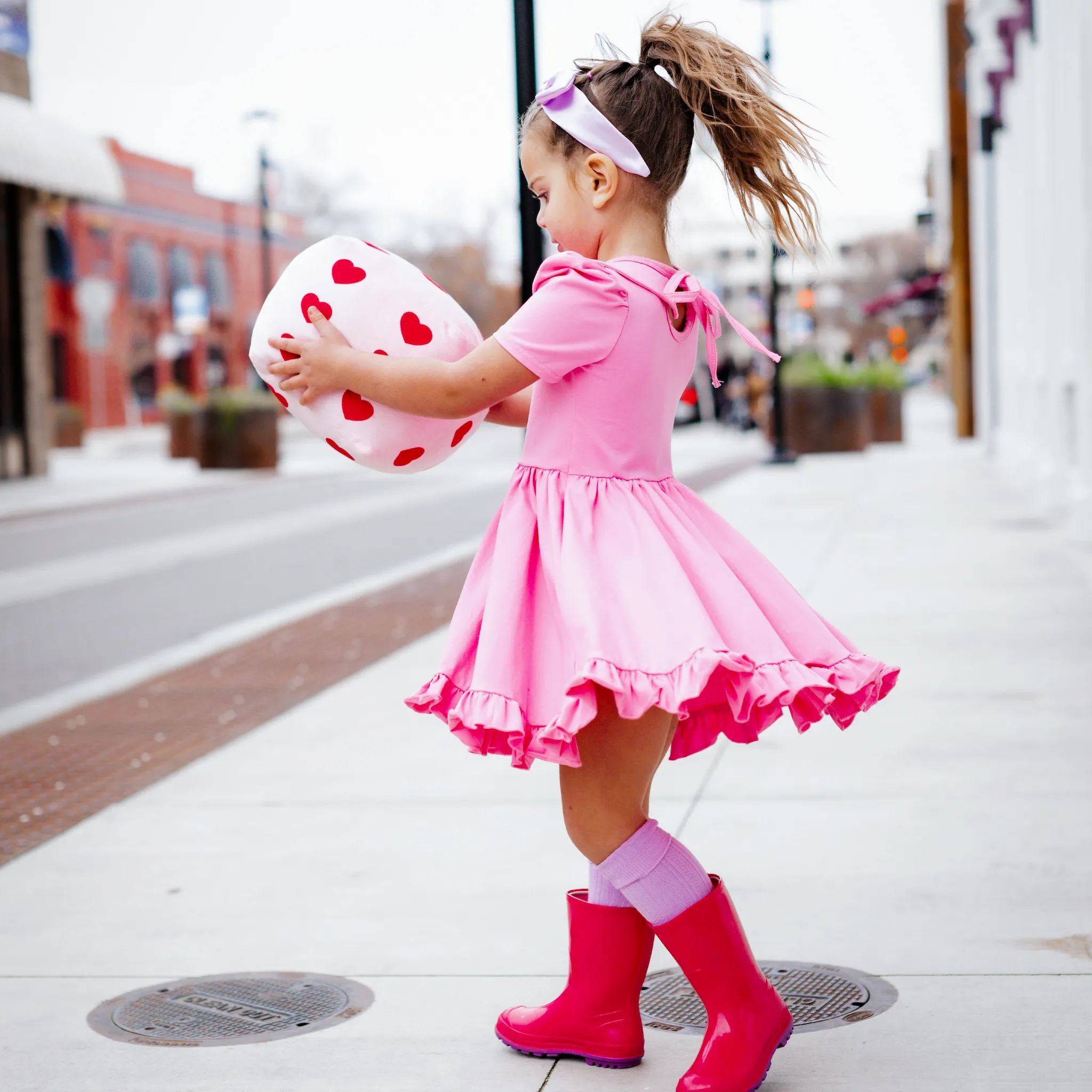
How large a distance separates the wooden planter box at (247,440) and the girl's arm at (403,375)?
983 inches

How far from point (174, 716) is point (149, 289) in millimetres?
57800

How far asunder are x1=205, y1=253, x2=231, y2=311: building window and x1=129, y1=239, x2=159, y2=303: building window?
185 inches

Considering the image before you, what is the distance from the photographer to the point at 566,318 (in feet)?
9.04

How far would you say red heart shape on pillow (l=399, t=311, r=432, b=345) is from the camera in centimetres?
297

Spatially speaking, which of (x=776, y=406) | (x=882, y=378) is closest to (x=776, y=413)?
(x=776, y=406)

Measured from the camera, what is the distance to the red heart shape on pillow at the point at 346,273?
2961 mm

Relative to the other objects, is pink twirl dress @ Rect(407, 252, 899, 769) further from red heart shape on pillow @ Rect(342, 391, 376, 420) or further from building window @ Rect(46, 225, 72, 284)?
building window @ Rect(46, 225, 72, 284)

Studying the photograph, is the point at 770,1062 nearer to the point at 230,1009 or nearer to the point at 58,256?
the point at 230,1009

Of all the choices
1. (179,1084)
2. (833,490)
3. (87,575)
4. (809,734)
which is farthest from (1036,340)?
(179,1084)

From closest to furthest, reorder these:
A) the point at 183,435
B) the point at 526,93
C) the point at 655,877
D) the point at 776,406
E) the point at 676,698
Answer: the point at 676,698 < the point at 655,877 < the point at 526,93 < the point at 776,406 < the point at 183,435

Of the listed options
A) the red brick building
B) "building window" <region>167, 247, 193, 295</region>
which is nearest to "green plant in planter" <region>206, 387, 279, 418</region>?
the red brick building

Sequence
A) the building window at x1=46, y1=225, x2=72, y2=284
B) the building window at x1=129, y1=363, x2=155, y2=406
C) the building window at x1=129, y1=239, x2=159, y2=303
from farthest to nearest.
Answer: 1. the building window at x1=129, y1=363, x2=155, y2=406
2. the building window at x1=129, y1=239, x2=159, y2=303
3. the building window at x1=46, y1=225, x2=72, y2=284

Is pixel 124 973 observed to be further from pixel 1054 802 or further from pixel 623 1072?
pixel 1054 802

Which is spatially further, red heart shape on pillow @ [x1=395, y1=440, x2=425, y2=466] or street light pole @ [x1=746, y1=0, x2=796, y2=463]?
street light pole @ [x1=746, y1=0, x2=796, y2=463]
